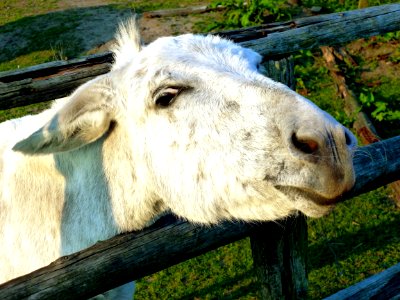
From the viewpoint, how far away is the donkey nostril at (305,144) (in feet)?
5.37

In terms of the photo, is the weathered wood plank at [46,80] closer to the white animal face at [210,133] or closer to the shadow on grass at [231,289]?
the white animal face at [210,133]

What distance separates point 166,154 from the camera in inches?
83.5

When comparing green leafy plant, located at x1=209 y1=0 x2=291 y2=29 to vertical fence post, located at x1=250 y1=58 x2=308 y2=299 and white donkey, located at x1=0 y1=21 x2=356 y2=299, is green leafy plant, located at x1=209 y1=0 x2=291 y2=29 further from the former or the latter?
vertical fence post, located at x1=250 y1=58 x2=308 y2=299

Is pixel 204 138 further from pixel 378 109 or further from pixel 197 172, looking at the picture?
pixel 378 109

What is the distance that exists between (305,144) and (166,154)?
661mm

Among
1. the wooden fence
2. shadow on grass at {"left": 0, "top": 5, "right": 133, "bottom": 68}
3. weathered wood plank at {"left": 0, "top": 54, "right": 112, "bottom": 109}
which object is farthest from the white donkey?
shadow on grass at {"left": 0, "top": 5, "right": 133, "bottom": 68}

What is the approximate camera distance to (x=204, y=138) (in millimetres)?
2012

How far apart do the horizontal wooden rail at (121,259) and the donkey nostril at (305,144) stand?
0.28 metres

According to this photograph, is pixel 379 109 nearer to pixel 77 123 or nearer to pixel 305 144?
pixel 77 123

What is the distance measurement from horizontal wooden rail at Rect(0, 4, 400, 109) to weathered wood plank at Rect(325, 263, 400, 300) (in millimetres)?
1583

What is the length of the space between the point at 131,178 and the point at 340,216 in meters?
3.31

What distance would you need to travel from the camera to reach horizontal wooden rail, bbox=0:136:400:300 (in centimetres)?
176

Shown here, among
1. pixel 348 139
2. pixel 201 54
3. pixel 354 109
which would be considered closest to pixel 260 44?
pixel 201 54

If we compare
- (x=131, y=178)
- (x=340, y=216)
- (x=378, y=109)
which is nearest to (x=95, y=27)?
(x=378, y=109)
